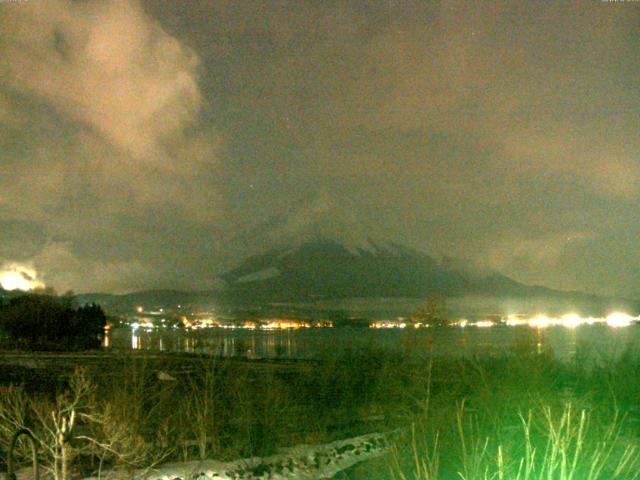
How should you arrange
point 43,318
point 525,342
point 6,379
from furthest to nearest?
point 43,318 → point 6,379 → point 525,342

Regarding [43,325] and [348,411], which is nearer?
[348,411]

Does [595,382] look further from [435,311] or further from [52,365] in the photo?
[52,365]

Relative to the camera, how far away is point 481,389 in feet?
48.1

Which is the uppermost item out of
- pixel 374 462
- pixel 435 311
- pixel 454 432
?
pixel 435 311

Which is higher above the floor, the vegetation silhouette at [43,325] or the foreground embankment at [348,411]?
the vegetation silhouette at [43,325]

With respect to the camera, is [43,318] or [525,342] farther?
[43,318]

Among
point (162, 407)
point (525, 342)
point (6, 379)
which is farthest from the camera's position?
point (6, 379)

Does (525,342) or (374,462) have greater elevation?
(525,342)

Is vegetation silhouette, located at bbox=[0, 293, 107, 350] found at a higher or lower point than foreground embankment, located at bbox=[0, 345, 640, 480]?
higher

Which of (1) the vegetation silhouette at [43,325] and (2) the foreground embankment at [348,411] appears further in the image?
(1) the vegetation silhouette at [43,325]

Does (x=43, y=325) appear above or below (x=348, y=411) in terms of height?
above

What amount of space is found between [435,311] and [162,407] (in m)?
8.76

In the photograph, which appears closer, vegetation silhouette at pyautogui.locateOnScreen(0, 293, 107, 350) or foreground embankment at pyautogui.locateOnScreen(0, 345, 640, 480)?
foreground embankment at pyautogui.locateOnScreen(0, 345, 640, 480)

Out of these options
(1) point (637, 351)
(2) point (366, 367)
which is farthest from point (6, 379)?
(1) point (637, 351)
